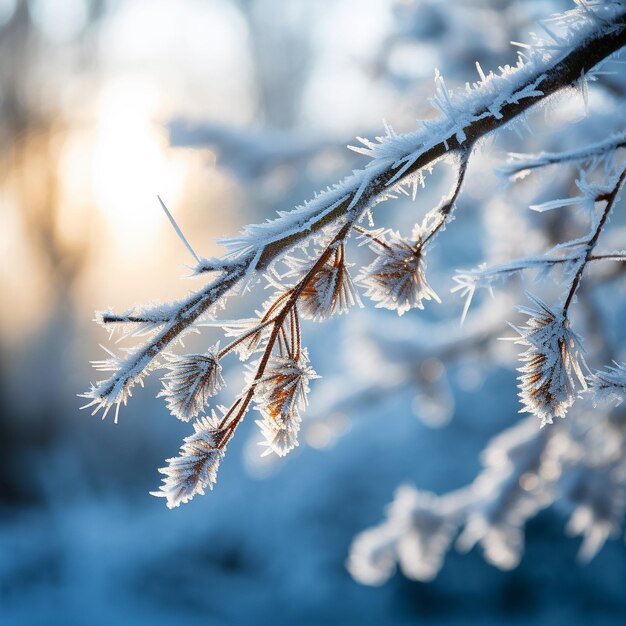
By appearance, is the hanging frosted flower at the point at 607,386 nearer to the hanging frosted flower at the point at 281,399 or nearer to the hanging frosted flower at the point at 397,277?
the hanging frosted flower at the point at 397,277

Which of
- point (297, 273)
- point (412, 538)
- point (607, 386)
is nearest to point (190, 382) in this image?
point (297, 273)

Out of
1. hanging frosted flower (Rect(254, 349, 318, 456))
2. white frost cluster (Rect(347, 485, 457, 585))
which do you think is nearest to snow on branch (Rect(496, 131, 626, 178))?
hanging frosted flower (Rect(254, 349, 318, 456))

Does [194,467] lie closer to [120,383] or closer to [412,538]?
[120,383]

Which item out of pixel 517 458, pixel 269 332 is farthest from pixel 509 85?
pixel 517 458

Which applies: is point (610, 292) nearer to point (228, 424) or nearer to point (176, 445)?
point (228, 424)

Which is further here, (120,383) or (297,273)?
(297,273)

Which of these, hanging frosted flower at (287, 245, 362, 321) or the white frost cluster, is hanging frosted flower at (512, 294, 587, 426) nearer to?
hanging frosted flower at (287, 245, 362, 321)
